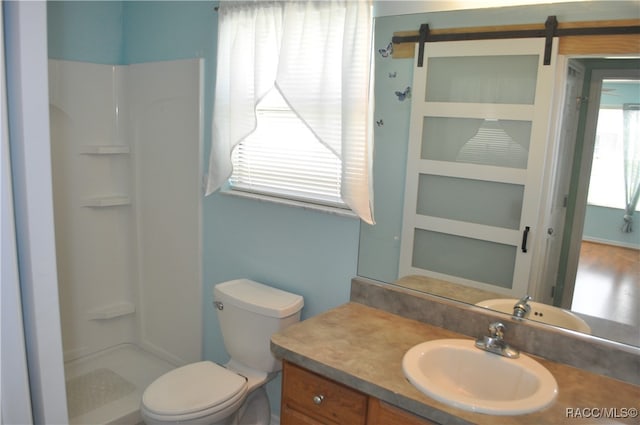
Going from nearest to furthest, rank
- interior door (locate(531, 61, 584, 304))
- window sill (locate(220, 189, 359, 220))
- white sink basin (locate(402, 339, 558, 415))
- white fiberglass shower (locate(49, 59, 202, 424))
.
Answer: white sink basin (locate(402, 339, 558, 415)) < interior door (locate(531, 61, 584, 304)) < window sill (locate(220, 189, 359, 220)) < white fiberglass shower (locate(49, 59, 202, 424))

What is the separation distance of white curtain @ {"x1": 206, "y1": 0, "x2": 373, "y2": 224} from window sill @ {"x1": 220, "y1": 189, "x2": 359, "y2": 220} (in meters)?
0.11

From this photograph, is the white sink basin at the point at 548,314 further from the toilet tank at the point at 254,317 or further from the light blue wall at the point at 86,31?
the light blue wall at the point at 86,31

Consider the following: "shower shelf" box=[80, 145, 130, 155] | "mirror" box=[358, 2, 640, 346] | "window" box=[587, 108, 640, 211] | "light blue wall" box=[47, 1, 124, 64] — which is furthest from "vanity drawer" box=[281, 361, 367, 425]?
"light blue wall" box=[47, 1, 124, 64]

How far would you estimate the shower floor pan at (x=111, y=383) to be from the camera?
2.42 meters

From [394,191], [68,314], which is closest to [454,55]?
[394,191]

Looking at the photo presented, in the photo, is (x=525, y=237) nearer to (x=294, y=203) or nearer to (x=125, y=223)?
(x=294, y=203)

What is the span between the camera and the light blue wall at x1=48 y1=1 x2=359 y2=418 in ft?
6.87

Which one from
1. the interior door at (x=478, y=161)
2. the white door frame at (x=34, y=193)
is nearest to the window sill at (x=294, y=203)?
the interior door at (x=478, y=161)

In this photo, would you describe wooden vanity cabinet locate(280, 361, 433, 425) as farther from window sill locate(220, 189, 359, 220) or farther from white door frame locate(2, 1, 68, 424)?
white door frame locate(2, 1, 68, 424)

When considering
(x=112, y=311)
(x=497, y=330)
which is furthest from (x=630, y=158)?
(x=112, y=311)

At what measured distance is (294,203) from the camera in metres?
2.16

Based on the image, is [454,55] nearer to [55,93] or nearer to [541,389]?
[541,389]

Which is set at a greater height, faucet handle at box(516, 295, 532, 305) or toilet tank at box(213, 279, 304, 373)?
faucet handle at box(516, 295, 532, 305)

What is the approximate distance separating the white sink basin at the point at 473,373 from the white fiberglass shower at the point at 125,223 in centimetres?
160
